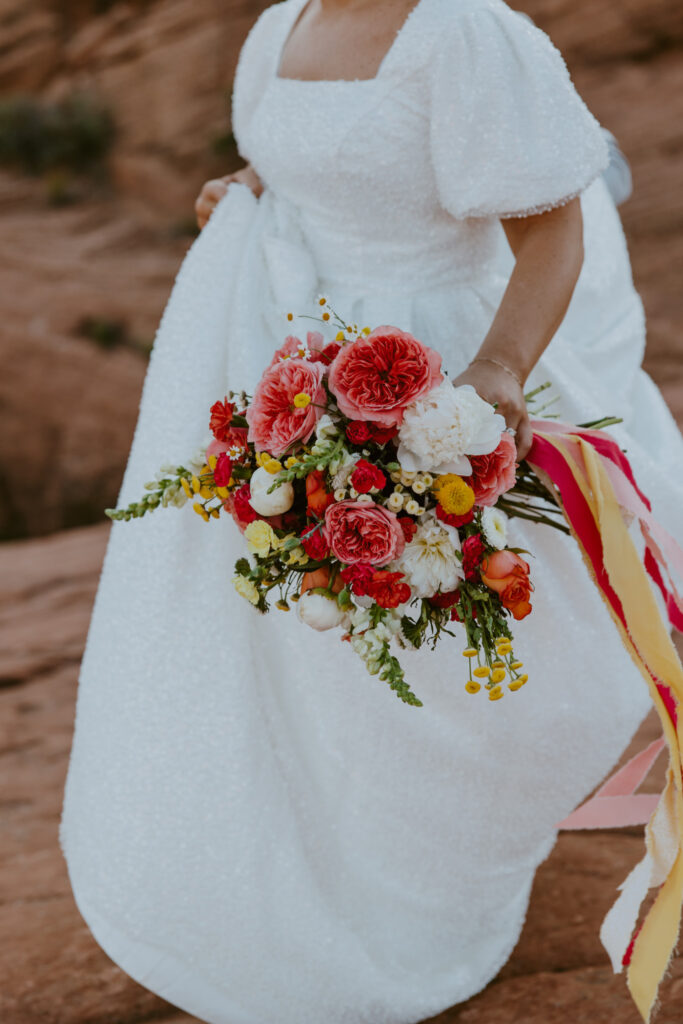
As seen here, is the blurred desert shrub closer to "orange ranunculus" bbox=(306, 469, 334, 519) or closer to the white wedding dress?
the white wedding dress

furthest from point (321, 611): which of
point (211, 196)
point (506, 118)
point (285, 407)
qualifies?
point (211, 196)

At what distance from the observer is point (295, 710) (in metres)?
1.83

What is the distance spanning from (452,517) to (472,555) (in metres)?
0.06

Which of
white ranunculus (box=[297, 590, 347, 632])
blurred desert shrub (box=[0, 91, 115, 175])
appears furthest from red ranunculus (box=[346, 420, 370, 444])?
blurred desert shrub (box=[0, 91, 115, 175])

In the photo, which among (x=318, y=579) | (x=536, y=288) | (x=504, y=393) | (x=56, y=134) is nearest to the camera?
(x=318, y=579)

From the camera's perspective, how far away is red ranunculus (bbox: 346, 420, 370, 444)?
1235 millimetres

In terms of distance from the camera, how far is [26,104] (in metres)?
10.5

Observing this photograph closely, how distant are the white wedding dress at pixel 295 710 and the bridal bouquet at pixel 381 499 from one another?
0.46 metres

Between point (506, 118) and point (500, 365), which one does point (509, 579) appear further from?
point (506, 118)

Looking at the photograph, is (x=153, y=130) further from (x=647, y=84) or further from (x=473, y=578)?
(x=473, y=578)

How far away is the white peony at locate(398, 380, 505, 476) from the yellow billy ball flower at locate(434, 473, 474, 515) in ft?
0.06

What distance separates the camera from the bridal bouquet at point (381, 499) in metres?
1.21

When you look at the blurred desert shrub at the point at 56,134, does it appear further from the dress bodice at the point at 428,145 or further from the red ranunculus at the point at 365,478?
the red ranunculus at the point at 365,478

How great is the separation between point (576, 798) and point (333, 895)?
517mm
